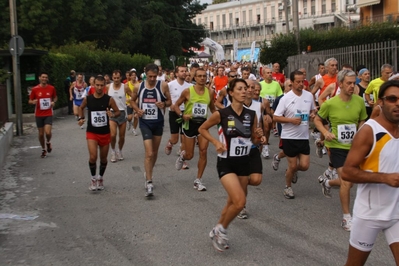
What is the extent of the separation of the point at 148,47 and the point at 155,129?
49.7 metres

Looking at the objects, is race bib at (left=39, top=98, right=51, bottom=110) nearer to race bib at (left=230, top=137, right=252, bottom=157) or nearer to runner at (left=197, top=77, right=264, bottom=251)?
runner at (left=197, top=77, right=264, bottom=251)

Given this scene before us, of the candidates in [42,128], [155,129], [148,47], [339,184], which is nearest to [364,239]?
[339,184]

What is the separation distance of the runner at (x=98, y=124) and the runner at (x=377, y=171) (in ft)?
19.7

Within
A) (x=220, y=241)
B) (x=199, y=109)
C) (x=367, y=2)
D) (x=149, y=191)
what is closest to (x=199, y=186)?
(x=149, y=191)

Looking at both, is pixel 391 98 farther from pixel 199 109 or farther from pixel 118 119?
pixel 118 119

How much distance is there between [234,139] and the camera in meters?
6.57

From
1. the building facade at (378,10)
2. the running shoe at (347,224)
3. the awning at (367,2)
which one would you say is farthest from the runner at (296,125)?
the awning at (367,2)

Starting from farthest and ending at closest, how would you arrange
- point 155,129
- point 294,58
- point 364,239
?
point 294,58 → point 155,129 → point 364,239

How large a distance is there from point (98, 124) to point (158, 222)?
2671 millimetres

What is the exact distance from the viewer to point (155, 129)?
966 centimetres

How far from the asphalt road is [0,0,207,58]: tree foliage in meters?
27.2

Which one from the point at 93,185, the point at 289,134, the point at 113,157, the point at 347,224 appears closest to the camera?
the point at 347,224

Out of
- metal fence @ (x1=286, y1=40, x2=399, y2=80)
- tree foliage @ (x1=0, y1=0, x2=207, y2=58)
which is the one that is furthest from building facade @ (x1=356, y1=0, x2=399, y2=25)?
tree foliage @ (x1=0, y1=0, x2=207, y2=58)

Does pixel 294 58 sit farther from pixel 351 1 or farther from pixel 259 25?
pixel 259 25
